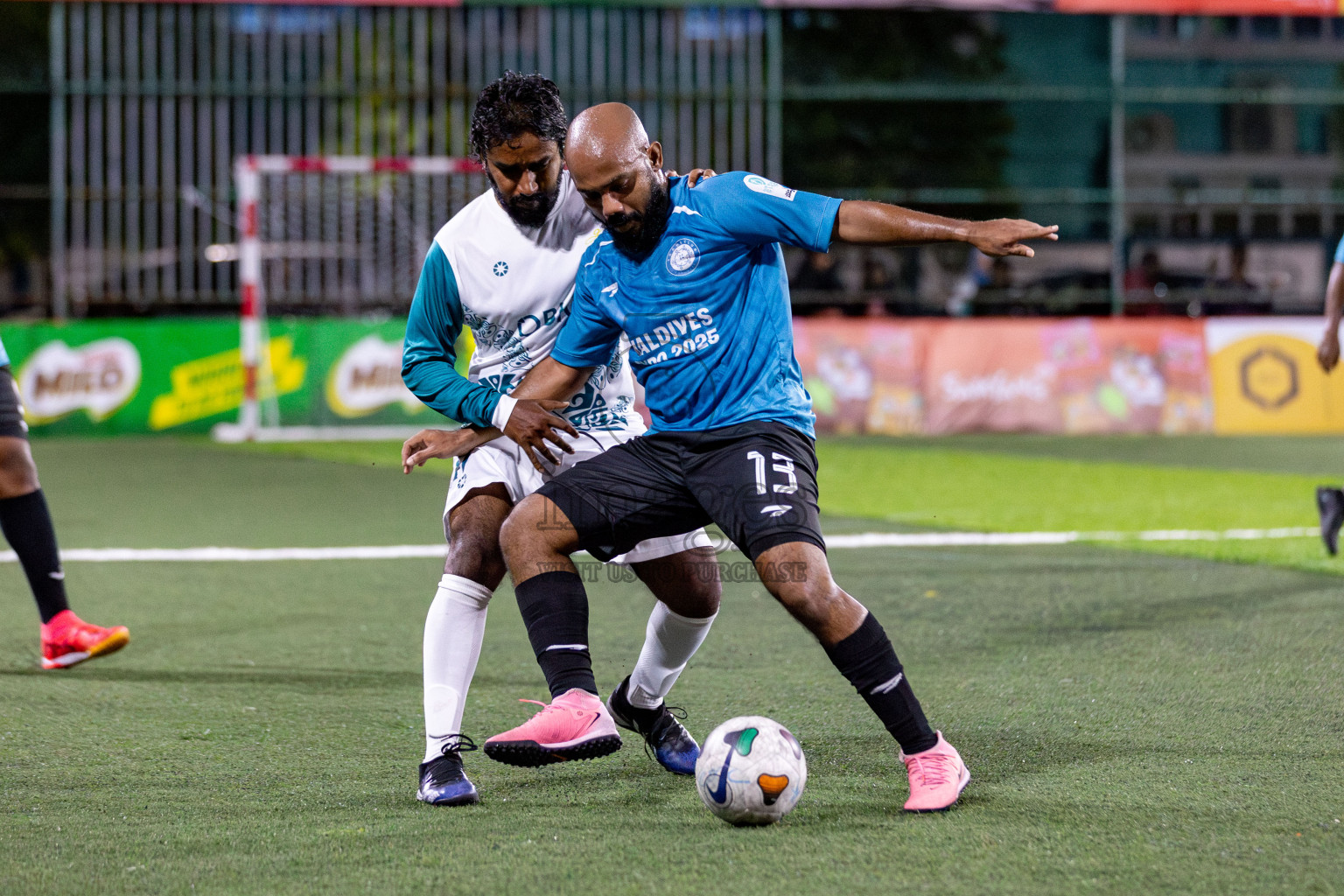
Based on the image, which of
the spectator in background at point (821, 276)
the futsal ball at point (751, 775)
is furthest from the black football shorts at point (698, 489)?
the spectator in background at point (821, 276)

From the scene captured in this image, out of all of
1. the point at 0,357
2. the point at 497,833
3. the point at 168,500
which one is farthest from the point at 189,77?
the point at 497,833

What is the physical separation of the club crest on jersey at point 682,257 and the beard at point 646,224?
5 centimetres

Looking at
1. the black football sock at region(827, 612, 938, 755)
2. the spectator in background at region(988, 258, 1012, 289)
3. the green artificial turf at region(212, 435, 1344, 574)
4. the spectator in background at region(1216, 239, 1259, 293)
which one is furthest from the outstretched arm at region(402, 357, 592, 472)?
the spectator in background at region(1216, 239, 1259, 293)

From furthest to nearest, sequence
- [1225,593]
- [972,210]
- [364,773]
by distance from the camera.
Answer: [972,210]
[1225,593]
[364,773]

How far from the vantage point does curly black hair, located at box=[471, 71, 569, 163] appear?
3.72 m

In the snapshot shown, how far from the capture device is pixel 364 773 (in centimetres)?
387

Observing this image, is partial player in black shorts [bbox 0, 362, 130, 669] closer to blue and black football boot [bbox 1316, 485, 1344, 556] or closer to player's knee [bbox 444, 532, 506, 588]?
player's knee [bbox 444, 532, 506, 588]

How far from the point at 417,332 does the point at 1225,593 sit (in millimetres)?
4158

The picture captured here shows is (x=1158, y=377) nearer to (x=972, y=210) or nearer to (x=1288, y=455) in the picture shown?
(x=1288, y=455)

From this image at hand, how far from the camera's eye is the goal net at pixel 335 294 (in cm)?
1650

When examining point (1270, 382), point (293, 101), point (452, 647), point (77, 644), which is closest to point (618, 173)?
point (452, 647)

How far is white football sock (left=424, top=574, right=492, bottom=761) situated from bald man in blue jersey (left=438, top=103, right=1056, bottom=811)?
0.44 ft

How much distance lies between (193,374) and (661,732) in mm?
13893

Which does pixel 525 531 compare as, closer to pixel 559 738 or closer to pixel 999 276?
pixel 559 738
